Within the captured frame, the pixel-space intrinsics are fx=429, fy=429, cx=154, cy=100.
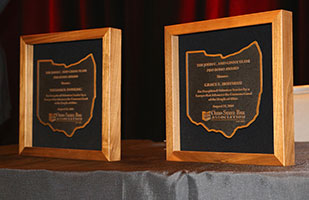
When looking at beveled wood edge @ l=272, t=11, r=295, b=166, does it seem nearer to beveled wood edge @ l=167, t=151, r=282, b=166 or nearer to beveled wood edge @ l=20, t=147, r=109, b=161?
beveled wood edge @ l=167, t=151, r=282, b=166

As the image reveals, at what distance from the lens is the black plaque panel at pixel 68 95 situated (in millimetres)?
839

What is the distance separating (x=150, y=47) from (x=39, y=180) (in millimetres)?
2011

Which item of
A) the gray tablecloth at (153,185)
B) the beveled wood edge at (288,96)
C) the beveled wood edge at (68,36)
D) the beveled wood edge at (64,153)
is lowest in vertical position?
the gray tablecloth at (153,185)

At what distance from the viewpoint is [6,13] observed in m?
2.64

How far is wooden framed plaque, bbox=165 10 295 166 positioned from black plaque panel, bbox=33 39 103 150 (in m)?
0.15

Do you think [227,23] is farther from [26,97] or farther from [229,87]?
[26,97]

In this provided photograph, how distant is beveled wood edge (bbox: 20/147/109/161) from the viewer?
0.81m

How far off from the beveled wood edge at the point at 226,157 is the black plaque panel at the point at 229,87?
0.01 meters

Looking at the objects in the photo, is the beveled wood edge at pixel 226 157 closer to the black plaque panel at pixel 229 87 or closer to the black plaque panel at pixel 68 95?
the black plaque panel at pixel 229 87

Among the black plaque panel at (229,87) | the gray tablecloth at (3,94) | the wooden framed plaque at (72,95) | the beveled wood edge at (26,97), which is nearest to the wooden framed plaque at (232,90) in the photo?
the black plaque panel at (229,87)

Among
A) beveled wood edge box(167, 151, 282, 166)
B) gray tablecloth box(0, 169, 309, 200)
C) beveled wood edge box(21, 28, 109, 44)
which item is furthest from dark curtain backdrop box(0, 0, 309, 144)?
gray tablecloth box(0, 169, 309, 200)

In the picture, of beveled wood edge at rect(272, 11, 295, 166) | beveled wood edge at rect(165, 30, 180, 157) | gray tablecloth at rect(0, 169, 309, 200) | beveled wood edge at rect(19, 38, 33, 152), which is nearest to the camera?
gray tablecloth at rect(0, 169, 309, 200)

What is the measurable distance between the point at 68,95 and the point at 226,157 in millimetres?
352

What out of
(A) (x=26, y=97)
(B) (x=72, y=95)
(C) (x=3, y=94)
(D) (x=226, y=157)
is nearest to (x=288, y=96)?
(D) (x=226, y=157)
